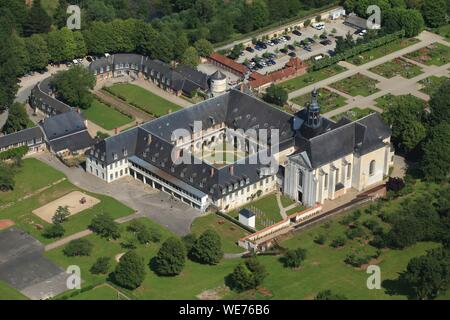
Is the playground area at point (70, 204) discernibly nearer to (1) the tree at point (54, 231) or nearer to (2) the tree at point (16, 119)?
(1) the tree at point (54, 231)

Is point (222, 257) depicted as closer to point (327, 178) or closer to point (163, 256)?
point (163, 256)

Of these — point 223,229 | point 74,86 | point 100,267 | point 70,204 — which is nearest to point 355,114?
point 223,229

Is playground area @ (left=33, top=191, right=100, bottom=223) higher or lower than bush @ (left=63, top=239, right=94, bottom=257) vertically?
lower

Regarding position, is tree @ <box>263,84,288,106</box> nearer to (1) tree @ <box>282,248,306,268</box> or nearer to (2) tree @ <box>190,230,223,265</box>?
(1) tree @ <box>282,248,306,268</box>

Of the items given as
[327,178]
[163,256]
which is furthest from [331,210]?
[163,256]

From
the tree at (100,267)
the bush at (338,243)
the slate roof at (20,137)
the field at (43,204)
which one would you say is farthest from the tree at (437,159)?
the slate roof at (20,137)

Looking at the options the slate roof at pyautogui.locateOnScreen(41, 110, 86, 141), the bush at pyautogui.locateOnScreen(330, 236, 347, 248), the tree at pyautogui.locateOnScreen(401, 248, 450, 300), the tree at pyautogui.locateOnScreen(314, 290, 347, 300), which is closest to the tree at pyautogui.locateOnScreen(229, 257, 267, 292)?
the tree at pyautogui.locateOnScreen(314, 290, 347, 300)

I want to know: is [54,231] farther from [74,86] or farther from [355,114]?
[355,114]
